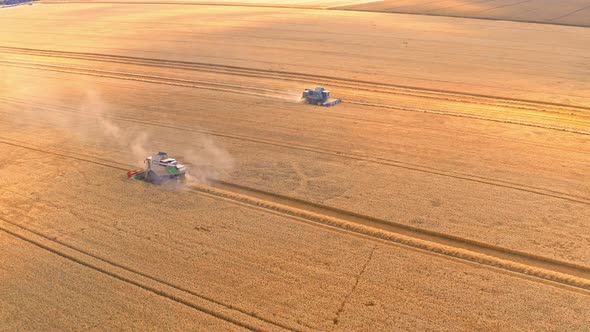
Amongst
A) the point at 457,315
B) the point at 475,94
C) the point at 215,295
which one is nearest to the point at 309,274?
the point at 215,295

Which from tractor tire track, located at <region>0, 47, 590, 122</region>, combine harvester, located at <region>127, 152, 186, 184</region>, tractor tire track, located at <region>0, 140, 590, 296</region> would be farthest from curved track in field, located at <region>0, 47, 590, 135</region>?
combine harvester, located at <region>127, 152, 186, 184</region>

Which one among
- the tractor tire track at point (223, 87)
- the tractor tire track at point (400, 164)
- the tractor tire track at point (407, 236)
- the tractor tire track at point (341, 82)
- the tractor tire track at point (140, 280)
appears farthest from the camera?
the tractor tire track at point (341, 82)

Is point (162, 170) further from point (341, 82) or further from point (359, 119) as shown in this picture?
point (341, 82)

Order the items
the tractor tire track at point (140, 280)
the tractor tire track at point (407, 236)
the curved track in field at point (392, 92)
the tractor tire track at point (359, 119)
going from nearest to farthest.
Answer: the tractor tire track at point (140, 280) < the tractor tire track at point (407, 236) < the tractor tire track at point (359, 119) < the curved track in field at point (392, 92)

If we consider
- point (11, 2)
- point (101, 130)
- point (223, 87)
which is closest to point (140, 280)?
point (101, 130)

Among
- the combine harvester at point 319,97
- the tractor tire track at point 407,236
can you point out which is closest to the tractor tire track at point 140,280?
the tractor tire track at point 407,236

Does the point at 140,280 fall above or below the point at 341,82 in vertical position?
above

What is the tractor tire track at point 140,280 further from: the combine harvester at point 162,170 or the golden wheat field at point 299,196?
the combine harvester at point 162,170
